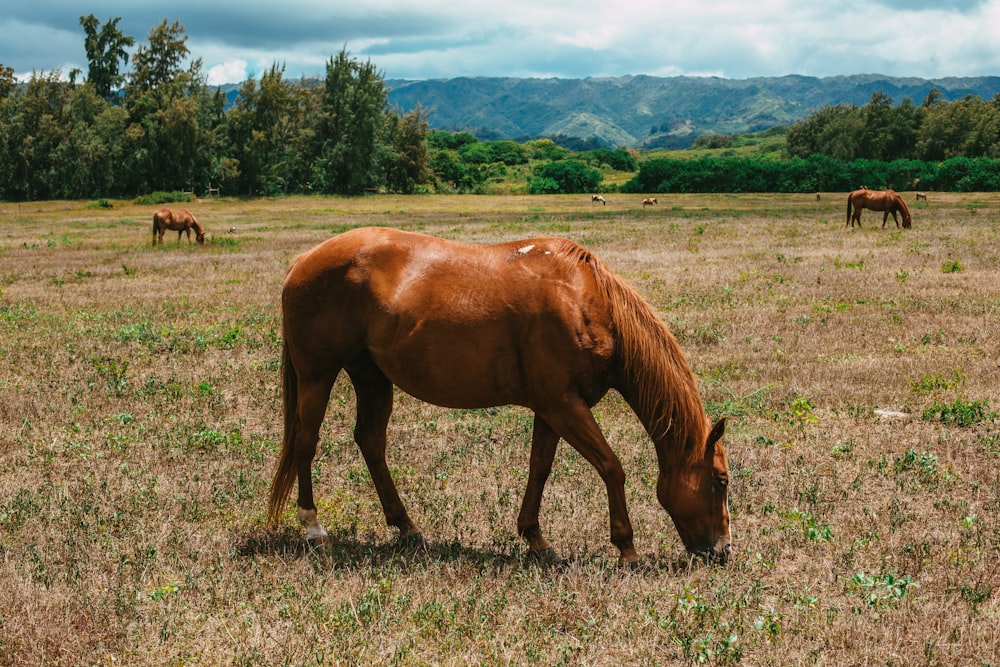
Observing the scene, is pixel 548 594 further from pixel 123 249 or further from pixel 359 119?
pixel 359 119

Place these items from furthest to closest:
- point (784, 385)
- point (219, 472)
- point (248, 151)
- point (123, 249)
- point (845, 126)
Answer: point (845, 126) < point (248, 151) < point (123, 249) < point (784, 385) < point (219, 472)

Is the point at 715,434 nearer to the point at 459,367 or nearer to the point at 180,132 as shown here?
the point at 459,367

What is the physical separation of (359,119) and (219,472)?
258 feet

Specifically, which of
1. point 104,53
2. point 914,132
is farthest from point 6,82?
point 914,132

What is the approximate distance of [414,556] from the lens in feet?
17.6

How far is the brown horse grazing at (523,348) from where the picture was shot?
5062mm

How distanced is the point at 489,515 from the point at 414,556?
952mm

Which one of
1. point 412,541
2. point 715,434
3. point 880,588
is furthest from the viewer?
point 412,541

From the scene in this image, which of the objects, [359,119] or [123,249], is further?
[359,119]

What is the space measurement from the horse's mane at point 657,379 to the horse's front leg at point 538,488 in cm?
72

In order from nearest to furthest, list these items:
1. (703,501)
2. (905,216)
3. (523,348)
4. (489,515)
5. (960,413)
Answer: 1. (703,501)
2. (523,348)
3. (489,515)
4. (960,413)
5. (905,216)

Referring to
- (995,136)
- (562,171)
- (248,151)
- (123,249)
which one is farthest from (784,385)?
(995,136)

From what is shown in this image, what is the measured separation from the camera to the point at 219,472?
6984 mm

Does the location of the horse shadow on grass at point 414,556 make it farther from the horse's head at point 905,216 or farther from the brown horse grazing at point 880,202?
the horse's head at point 905,216
